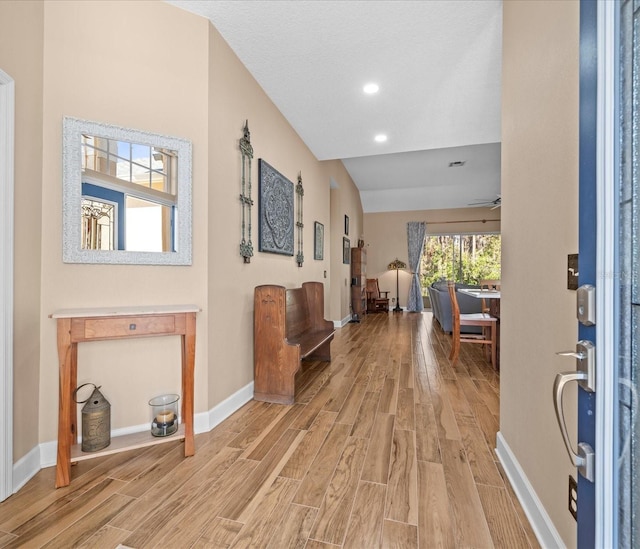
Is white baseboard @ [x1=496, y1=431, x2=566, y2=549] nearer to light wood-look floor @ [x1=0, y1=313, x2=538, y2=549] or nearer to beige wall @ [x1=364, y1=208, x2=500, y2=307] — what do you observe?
light wood-look floor @ [x1=0, y1=313, x2=538, y2=549]

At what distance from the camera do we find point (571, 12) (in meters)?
1.04

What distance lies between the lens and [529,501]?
1336 mm

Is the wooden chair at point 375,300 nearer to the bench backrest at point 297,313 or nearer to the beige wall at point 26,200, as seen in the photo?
the bench backrest at point 297,313

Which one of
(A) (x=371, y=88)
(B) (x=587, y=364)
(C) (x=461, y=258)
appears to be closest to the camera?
(B) (x=587, y=364)

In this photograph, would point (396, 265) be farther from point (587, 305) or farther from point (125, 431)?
point (587, 305)

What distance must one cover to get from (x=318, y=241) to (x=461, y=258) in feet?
20.1

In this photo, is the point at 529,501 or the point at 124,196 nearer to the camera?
the point at 529,501

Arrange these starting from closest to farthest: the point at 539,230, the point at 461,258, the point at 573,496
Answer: the point at 573,496 → the point at 539,230 → the point at 461,258

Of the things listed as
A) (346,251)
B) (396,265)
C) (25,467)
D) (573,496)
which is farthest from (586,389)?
(396,265)

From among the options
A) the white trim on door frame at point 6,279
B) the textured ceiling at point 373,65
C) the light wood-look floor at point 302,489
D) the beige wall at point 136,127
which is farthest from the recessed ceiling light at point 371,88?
the light wood-look floor at point 302,489

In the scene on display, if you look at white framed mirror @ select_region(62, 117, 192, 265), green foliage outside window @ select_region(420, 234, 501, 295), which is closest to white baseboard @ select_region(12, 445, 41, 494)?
white framed mirror @ select_region(62, 117, 192, 265)

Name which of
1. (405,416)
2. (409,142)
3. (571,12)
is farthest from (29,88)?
(409,142)

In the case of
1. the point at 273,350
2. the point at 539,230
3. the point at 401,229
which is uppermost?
the point at 401,229

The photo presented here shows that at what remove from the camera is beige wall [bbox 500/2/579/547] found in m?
1.06
